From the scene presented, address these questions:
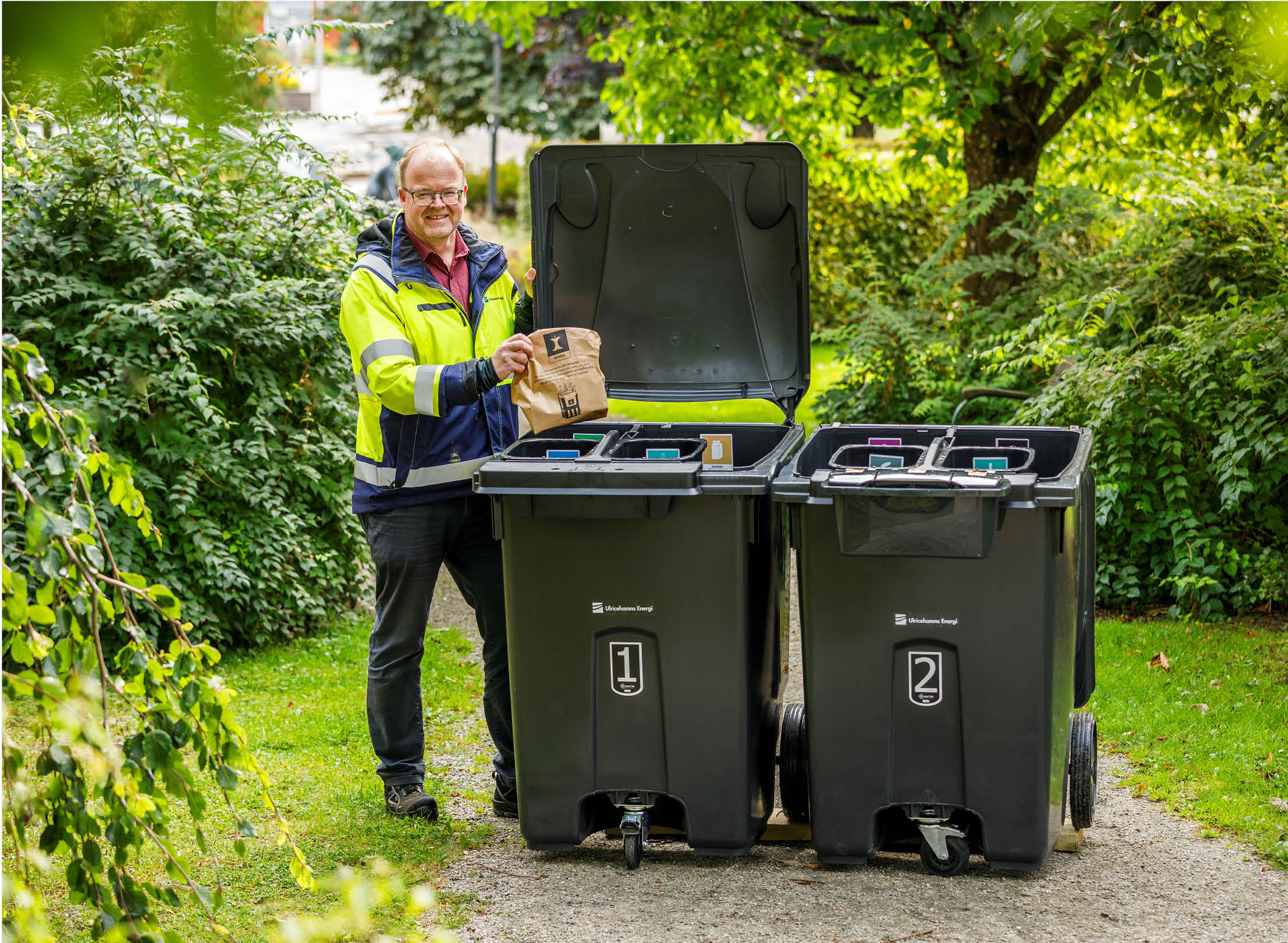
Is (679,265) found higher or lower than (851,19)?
lower

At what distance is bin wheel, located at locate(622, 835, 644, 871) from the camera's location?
11.4 feet

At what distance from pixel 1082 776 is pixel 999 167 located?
5578 mm

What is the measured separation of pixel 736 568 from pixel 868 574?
340mm

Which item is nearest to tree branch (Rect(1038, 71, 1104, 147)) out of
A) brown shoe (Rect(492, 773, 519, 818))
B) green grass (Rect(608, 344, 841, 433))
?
green grass (Rect(608, 344, 841, 433))

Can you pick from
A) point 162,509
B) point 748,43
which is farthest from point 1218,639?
point 748,43

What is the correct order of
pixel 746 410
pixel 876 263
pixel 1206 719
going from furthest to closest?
1. pixel 746 410
2. pixel 876 263
3. pixel 1206 719

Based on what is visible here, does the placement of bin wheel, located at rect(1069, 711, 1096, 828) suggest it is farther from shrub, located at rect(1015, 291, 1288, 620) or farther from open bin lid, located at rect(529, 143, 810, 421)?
shrub, located at rect(1015, 291, 1288, 620)

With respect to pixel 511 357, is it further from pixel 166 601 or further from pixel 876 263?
pixel 876 263

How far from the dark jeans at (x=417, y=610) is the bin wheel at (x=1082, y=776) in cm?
161

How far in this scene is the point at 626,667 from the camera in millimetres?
3395

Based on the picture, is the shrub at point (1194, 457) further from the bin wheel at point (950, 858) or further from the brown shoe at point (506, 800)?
the brown shoe at point (506, 800)

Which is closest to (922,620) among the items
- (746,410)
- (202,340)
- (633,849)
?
(633,849)

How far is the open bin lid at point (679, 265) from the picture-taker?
4.20 meters

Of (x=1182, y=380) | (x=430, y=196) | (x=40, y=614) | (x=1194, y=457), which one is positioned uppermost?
(x=430, y=196)
